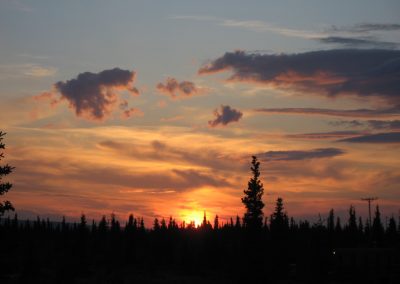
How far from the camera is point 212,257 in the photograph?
126 m

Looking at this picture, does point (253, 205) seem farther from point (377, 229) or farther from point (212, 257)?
point (377, 229)

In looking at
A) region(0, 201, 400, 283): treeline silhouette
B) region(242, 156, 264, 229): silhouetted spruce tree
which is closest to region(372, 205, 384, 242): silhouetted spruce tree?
region(0, 201, 400, 283): treeline silhouette

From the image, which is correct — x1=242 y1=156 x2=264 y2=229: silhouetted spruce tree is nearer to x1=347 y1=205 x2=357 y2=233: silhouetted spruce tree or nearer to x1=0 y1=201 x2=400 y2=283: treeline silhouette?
x1=0 y1=201 x2=400 y2=283: treeline silhouette

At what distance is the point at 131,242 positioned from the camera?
143875mm

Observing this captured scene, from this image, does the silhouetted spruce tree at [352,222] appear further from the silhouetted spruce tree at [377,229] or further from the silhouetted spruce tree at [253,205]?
the silhouetted spruce tree at [253,205]

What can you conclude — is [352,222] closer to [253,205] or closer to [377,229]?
[377,229]

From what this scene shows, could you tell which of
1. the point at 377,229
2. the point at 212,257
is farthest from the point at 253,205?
the point at 377,229

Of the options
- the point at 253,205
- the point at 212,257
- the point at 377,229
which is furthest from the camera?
the point at 377,229

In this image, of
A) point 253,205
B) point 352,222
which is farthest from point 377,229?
point 253,205

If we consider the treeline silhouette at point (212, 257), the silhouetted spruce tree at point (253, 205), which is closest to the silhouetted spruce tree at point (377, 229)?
the treeline silhouette at point (212, 257)

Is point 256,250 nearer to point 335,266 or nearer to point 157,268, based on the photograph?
point 335,266

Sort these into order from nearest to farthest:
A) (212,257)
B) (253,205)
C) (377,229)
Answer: (253,205) < (212,257) < (377,229)

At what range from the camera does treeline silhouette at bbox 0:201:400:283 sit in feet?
219

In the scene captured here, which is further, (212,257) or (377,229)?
(377,229)
